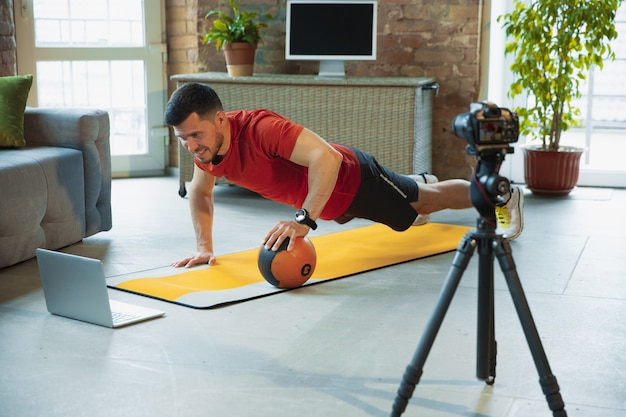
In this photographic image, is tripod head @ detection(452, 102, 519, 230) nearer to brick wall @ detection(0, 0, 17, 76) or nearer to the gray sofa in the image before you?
the gray sofa

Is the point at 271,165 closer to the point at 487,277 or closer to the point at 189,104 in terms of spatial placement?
the point at 189,104

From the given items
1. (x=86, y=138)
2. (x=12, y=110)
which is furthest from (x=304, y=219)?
(x=12, y=110)

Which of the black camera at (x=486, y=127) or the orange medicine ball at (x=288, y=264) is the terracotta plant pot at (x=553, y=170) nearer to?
the orange medicine ball at (x=288, y=264)

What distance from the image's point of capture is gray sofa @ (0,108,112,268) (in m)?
3.37

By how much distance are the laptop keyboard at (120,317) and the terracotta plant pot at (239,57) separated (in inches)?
100

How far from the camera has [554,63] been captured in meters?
4.98

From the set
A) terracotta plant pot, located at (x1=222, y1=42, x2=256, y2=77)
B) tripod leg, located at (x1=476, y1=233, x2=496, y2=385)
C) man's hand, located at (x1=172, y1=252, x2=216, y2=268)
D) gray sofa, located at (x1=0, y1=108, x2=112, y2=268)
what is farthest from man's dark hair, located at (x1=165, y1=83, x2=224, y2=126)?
terracotta plant pot, located at (x1=222, y1=42, x2=256, y2=77)

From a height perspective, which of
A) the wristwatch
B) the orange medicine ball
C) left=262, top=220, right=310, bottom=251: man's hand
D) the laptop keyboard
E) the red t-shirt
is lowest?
the laptop keyboard

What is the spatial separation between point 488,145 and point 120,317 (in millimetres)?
1417

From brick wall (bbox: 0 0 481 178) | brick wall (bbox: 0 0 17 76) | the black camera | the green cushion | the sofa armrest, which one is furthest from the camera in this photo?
brick wall (bbox: 0 0 481 178)

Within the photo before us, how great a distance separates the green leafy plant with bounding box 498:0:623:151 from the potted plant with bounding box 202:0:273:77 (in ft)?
4.85

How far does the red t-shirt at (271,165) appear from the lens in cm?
300

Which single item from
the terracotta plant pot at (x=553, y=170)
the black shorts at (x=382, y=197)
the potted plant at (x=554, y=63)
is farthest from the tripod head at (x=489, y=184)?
the terracotta plant pot at (x=553, y=170)

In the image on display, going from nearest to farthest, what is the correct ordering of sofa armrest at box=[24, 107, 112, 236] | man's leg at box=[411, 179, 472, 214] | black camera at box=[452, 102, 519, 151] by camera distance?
1. black camera at box=[452, 102, 519, 151]
2. man's leg at box=[411, 179, 472, 214]
3. sofa armrest at box=[24, 107, 112, 236]
